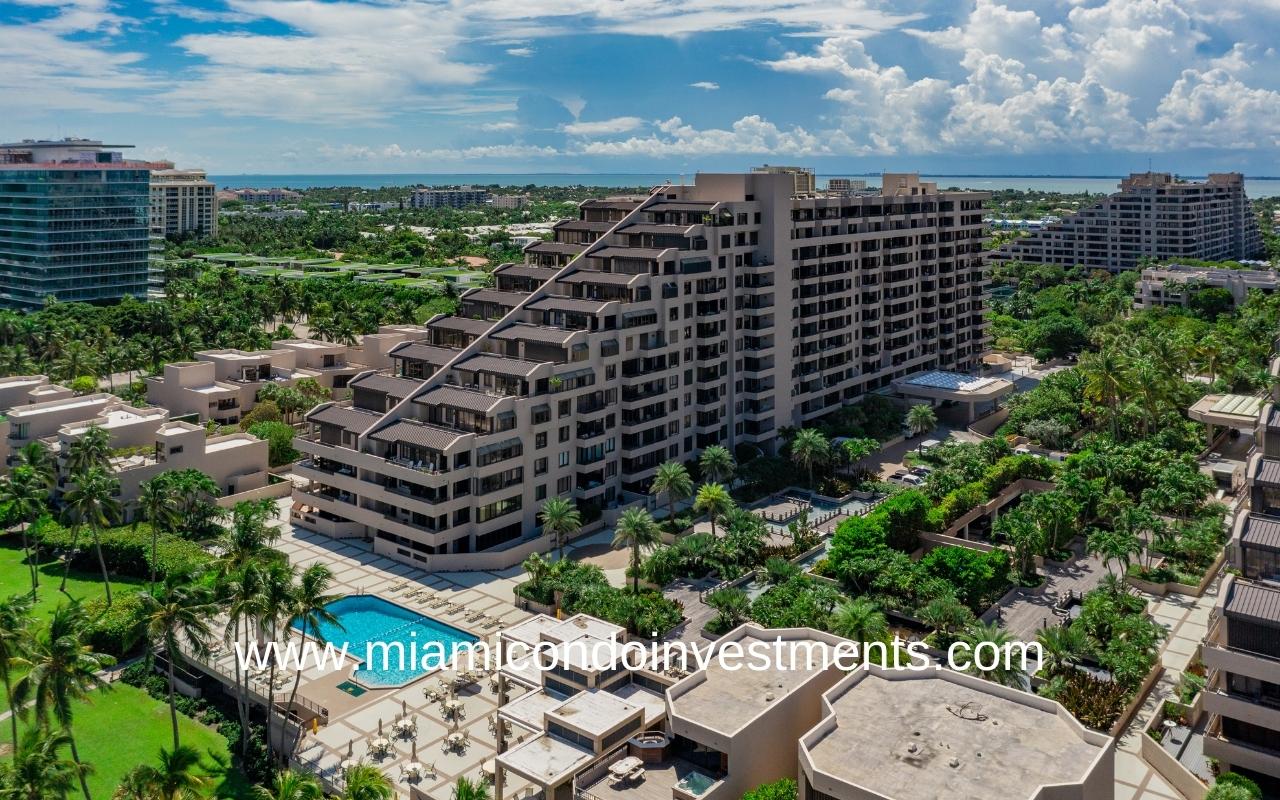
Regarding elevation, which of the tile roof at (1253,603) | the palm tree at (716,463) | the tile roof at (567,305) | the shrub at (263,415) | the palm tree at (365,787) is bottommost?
the palm tree at (365,787)

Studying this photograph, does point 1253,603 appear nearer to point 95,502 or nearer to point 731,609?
point 731,609

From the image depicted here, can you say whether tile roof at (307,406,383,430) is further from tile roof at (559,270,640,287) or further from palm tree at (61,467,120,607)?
tile roof at (559,270,640,287)

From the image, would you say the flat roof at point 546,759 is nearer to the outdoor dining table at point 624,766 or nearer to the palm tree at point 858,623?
the outdoor dining table at point 624,766

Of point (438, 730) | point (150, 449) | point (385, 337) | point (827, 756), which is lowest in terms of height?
point (438, 730)

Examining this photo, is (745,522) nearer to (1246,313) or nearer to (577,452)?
(577,452)

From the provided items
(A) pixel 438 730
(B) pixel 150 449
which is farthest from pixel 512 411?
A: (B) pixel 150 449

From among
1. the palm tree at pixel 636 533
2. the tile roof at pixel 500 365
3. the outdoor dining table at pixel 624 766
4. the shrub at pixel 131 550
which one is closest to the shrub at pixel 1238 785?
the outdoor dining table at pixel 624 766

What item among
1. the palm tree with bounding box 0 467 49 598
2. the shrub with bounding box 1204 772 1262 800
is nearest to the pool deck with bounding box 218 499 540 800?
the palm tree with bounding box 0 467 49 598
